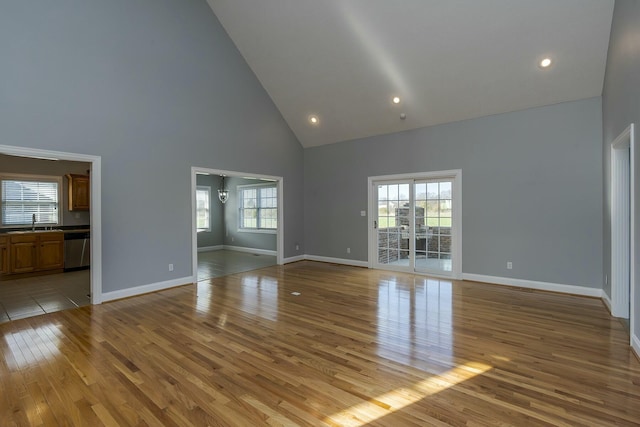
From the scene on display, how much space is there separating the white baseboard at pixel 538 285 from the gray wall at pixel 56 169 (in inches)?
303

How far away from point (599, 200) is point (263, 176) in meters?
5.81

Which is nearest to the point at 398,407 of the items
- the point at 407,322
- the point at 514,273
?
the point at 407,322

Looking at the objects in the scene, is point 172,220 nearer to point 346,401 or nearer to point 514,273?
point 346,401

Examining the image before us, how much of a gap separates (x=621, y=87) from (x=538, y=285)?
2.98 meters

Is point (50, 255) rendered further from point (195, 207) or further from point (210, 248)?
point (210, 248)

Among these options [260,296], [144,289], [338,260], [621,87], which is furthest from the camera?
[338,260]

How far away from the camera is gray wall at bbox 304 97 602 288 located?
179 inches

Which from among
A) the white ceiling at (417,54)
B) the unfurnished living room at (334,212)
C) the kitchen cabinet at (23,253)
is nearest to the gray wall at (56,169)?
the unfurnished living room at (334,212)

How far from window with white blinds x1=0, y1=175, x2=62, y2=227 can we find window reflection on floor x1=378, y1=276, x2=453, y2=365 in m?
6.94

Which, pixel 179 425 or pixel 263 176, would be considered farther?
pixel 263 176

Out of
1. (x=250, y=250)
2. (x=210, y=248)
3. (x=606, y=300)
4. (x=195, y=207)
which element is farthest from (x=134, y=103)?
(x=606, y=300)

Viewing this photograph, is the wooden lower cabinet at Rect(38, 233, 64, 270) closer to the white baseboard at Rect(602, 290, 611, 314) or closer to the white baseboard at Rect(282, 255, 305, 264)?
the white baseboard at Rect(282, 255, 305, 264)

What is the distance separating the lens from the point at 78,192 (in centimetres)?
664

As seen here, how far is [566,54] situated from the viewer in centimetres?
409
